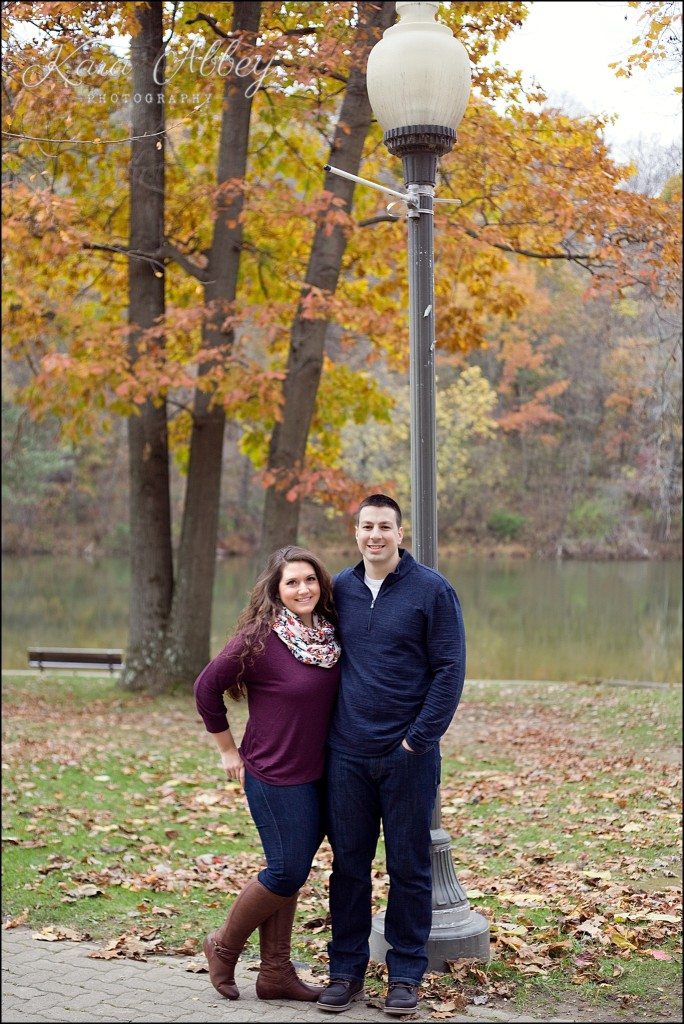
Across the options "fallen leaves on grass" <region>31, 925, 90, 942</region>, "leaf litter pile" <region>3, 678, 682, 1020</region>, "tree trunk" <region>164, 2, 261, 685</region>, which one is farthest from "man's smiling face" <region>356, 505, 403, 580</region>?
"tree trunk" <region>164, 2, 261, 685</region>

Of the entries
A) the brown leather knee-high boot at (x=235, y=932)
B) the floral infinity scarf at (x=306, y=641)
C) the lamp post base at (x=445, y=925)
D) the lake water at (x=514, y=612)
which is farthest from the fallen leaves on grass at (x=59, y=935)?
the lake water at (x=514, y=612)

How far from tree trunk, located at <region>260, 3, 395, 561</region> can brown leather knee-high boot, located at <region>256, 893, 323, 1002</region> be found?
840 cm

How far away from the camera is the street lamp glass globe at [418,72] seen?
17.3 ft

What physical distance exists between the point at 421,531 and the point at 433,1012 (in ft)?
6.45

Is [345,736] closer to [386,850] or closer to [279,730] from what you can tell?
[279,730]

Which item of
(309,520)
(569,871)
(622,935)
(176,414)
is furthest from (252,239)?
(309,520)

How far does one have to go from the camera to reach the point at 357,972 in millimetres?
4852

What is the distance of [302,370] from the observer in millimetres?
13344

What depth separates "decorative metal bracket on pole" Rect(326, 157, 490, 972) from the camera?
5.25m

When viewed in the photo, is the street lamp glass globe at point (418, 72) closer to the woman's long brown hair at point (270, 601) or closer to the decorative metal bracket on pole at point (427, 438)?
the decorative metal bracket on pole at point (427, 438)

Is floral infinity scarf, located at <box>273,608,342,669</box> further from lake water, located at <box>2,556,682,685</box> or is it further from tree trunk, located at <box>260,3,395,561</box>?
lake water, located at <box>2,556,682,685</box>

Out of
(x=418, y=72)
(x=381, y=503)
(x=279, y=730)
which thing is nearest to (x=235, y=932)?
(x=279, y=730)

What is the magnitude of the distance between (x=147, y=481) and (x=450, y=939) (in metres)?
10.0

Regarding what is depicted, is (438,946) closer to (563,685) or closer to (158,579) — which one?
(158,579)
